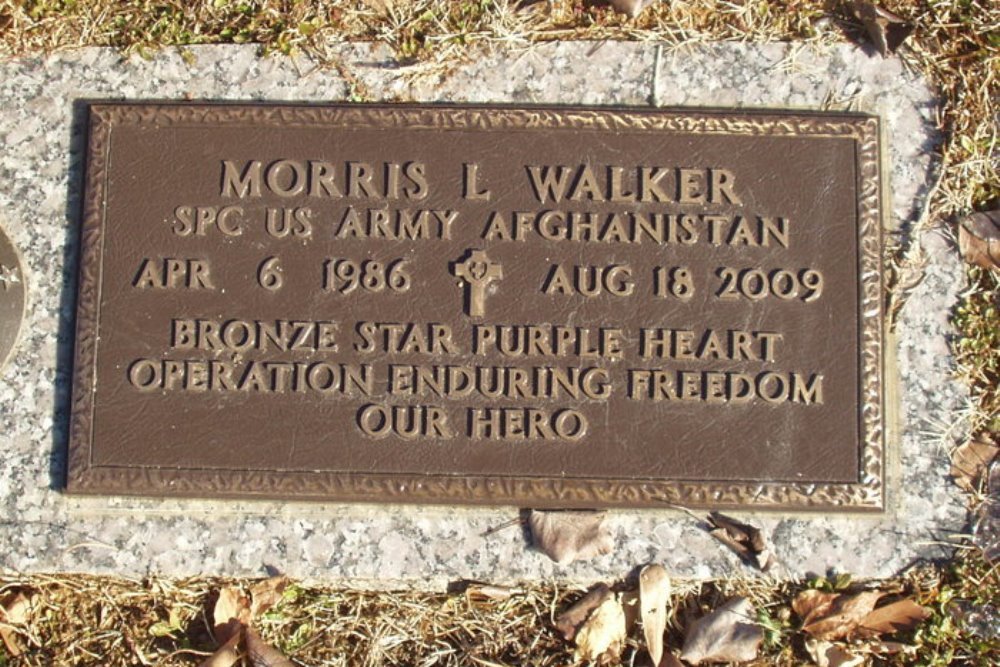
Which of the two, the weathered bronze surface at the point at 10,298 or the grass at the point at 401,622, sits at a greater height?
the weathered bronze surface at the point at 10,298

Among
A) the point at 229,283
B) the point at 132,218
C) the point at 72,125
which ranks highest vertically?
the point at 72,125

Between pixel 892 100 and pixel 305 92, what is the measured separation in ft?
5.61

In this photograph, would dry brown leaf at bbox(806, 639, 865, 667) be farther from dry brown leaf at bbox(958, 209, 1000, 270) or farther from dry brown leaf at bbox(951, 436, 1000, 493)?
dry brown leaf at bbox(958, 209, 1000, 270)

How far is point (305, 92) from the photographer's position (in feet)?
8.60

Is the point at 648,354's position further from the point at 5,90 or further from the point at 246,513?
the point at 5,90

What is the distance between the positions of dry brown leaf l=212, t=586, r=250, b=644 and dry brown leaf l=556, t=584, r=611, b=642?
871 millimetres

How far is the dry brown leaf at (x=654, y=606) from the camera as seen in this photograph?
95.1 inches

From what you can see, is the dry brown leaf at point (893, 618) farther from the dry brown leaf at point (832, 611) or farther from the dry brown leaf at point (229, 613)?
the dry brown leaf at point (229, 613)

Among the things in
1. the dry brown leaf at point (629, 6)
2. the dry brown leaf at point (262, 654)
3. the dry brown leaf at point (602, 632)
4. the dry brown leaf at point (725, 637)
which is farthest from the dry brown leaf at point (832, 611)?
the dry brown leaf at point (629, 6)

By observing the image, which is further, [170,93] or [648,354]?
[170,93]

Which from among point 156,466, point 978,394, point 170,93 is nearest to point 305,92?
point 170,93

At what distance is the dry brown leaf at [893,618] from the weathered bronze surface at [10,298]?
250cm

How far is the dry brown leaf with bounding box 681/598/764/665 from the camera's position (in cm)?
240

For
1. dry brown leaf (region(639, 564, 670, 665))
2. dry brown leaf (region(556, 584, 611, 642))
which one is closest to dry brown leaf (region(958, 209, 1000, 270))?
dry brown leaf (region(639, 564, 670, 665))
